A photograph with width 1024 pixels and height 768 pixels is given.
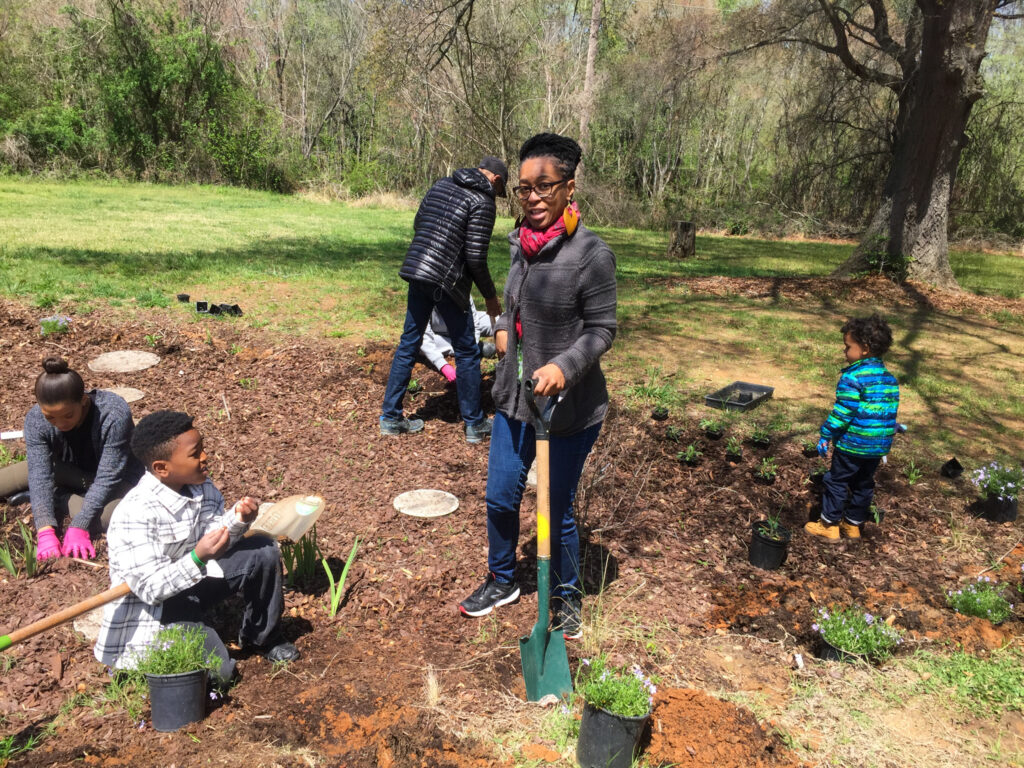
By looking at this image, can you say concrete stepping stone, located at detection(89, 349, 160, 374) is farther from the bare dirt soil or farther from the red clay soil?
the red clay soil

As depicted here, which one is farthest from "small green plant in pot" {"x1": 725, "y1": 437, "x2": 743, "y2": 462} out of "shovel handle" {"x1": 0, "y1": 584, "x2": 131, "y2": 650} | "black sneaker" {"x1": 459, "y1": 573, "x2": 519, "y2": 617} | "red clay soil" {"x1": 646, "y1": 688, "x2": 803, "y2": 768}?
"shovel handle" {"x1": 0, "y1": 584, "x2": 131, "y2": 650}

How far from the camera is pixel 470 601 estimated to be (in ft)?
10.7

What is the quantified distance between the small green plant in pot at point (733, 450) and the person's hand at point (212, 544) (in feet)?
10.9

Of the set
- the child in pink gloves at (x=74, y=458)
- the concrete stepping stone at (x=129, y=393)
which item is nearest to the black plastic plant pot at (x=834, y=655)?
the child in pink gloves at (x=74, y=458)

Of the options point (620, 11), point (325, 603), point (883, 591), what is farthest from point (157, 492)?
point (620, 11)

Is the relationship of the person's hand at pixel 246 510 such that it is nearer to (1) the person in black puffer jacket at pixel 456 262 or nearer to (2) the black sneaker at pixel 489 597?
(2) the black sneaker at pixel 489 597

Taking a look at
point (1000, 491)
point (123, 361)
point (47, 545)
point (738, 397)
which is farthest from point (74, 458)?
point (1000, 491)

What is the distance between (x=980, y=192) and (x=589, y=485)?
68.6ft

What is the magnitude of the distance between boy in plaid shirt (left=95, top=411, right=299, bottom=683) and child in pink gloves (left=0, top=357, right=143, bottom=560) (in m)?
0.90

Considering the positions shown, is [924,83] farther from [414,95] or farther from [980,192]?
[414,95]

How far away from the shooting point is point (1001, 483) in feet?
13.7

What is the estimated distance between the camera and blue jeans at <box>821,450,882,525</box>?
400cm

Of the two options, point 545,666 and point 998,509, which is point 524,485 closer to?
point 545,666

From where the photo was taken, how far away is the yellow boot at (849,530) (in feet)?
13.3
